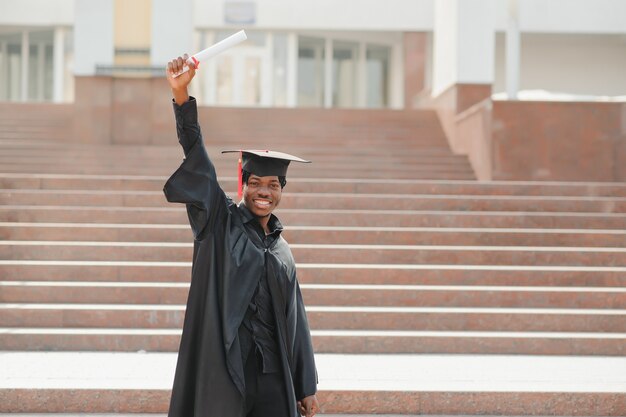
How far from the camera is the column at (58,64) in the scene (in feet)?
79.6

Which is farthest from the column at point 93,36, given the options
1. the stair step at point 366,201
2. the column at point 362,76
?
the column at point 362,76

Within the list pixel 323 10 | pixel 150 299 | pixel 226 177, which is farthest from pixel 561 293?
pixel 323 10

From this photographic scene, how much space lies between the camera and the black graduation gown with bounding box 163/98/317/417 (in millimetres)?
Answer: 2992

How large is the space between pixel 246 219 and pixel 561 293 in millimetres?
5336

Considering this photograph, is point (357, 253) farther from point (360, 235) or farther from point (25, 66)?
point (25, 66)

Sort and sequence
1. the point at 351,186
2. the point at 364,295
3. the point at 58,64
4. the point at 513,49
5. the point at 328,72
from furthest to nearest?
1. the point at 328,72
2. the point at 58,64
3. the point at 513,49
4. the point at 351,186
5. the point at 364,295

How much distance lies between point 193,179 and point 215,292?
1.35 feet

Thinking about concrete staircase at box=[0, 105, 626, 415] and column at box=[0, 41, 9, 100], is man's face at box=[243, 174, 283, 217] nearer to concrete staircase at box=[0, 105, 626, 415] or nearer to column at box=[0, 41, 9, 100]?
concrete staircase at box=[0, 105, 626, 415]

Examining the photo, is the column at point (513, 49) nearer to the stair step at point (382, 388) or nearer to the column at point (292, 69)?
the stair step at point (382, 388)

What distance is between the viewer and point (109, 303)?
761 cm

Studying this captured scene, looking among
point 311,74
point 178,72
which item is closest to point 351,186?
point 178,72

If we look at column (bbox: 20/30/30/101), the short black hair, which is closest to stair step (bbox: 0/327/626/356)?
the short black hair

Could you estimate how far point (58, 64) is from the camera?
2455cm

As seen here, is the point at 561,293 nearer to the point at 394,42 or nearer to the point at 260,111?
the point at 260,111
